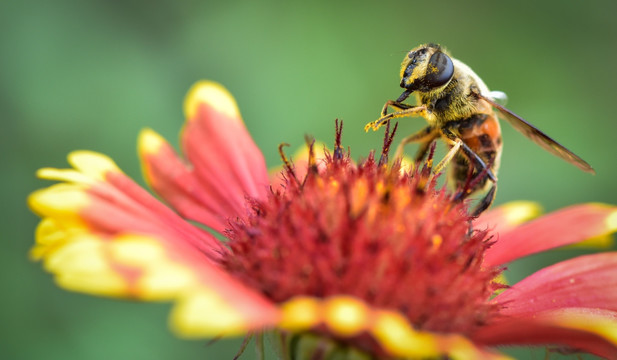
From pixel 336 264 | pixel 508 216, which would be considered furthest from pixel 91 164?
pixel 508 216

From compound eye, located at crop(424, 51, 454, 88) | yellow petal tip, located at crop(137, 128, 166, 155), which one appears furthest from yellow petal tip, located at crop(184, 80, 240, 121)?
compound eye, located at crop(424, 51, 454, 88)

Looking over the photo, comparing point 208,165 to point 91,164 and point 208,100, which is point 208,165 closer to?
point 208,100

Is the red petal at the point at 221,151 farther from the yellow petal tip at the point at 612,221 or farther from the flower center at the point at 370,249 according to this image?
the yellow petal tip at the point at 612,221

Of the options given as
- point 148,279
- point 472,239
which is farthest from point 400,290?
point 148,279

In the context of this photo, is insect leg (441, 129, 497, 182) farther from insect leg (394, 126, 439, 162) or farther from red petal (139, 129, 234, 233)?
red petal (139, 129, 234, 233)

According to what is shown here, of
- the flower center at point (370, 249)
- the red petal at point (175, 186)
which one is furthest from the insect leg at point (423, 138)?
the red petal at point (175, 186)
